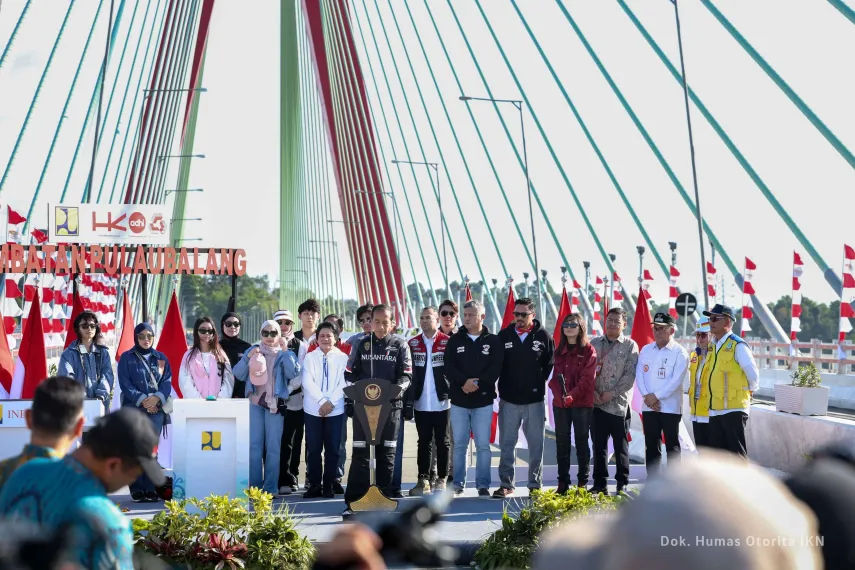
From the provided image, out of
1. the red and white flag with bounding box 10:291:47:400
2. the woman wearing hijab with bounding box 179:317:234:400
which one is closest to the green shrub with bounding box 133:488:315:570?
the woman wearing hijab with bounding box 179:317:234:400

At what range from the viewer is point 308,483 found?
33.9ft

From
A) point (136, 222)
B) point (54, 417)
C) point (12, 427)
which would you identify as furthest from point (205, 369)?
point (54, 417)

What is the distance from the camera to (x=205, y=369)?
1002cm

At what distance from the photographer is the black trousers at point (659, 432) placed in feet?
32.9

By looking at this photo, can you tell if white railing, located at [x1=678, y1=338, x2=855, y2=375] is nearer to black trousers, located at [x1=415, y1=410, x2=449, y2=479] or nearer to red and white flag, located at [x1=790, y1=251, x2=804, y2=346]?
red and white flag, located at [x1=790, y1=251, x2=804, y2=346]

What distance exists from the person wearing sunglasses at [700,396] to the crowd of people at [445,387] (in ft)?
0.04

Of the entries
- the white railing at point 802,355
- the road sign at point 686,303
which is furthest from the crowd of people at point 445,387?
the road sign at point 686,303

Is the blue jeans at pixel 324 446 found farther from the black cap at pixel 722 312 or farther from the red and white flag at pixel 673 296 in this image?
the red and white flag at pixel 673 296

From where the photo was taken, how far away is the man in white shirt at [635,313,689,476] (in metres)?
9.95

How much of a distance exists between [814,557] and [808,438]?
9790mm

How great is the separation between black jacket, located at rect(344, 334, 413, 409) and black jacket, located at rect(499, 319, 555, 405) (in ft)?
3.40

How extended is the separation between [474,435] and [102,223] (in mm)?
7247

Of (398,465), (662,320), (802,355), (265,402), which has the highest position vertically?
(802,355)

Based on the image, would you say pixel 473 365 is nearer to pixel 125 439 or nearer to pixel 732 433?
pixel 732 433
